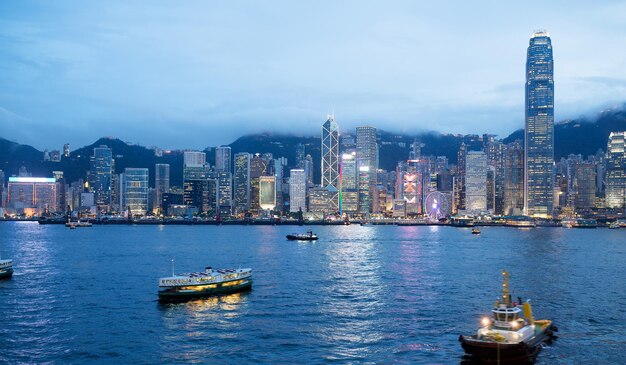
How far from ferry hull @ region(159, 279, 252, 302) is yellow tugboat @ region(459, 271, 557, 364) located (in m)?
29.2

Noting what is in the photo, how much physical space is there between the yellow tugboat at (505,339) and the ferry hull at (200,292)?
29.2m

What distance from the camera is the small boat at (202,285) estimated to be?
2237 inches

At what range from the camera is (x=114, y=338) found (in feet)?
139

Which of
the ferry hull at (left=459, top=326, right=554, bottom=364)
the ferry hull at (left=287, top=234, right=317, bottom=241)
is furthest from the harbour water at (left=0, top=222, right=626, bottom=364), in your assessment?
the ferry hull at (left=287, top=234, right=317, bottom=241)

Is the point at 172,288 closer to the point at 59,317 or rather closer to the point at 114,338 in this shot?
the point at 59,317

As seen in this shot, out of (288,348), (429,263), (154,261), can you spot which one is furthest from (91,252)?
(288,348)

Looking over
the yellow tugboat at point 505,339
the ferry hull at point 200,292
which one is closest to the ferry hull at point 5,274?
the ferry hull at point 200,292

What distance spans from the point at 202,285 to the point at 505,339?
3194cm

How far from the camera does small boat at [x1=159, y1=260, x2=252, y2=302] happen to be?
5681cm

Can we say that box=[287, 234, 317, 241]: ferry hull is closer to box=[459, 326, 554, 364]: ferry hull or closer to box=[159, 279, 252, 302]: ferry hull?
box=[159, 279, 252, 302]: ferry hull

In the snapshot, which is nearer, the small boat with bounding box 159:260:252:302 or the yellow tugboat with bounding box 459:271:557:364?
the yellow tugboat with bounding box 459:271:557:364

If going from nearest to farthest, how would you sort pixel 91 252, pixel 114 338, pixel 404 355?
pixel 404 355, pixel 114 338, pixel 91 252

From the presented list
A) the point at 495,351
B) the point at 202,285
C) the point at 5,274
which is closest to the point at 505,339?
the point at 495,351

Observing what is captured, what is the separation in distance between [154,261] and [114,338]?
52.8 metres
